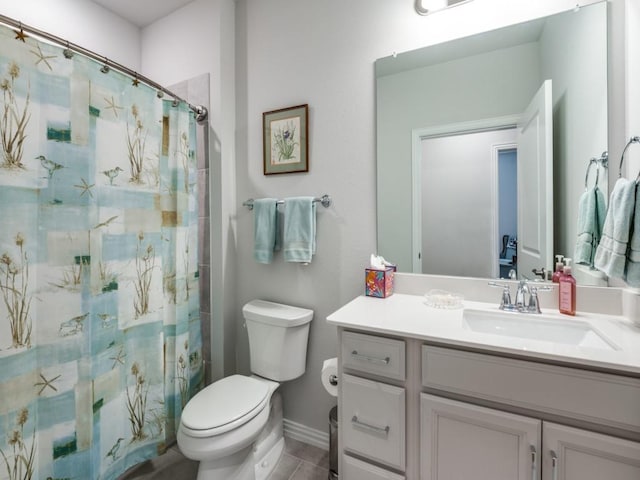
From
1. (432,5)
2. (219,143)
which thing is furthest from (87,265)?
(432,5)

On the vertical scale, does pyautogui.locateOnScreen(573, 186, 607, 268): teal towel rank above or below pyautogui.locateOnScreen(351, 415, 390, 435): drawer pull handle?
above

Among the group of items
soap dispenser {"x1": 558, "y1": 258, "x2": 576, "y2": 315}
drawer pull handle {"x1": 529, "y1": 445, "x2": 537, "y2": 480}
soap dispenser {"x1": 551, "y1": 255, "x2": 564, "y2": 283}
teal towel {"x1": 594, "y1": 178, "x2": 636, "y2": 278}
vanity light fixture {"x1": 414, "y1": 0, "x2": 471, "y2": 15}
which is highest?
vanity light fixture {"x1": 414, "y1": 0, "x2": 471, "y2": 15}

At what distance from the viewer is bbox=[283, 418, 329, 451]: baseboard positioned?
1.72m

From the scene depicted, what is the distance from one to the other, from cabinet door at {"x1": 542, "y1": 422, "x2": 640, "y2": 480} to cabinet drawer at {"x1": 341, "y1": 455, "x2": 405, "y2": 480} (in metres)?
0.47

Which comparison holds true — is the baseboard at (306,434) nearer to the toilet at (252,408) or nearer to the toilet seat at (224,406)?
the toilet at (252,408)

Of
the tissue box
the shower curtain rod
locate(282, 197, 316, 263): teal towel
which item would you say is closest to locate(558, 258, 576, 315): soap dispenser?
the tissue box

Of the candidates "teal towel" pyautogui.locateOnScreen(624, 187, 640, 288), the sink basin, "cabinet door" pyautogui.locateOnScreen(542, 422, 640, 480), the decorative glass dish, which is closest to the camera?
"cabinet door" pyautogui.locateOnScreen(542, 422, 640, 480)

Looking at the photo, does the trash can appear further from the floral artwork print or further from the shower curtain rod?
the shower curtain rod

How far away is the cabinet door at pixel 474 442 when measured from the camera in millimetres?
858

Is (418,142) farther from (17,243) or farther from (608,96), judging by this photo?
(17,243)

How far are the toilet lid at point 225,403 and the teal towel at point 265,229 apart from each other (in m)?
0.66

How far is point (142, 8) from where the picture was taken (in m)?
2.00

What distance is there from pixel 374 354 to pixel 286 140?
50.1 inches

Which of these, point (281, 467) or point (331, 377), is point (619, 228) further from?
point (281, 467)
